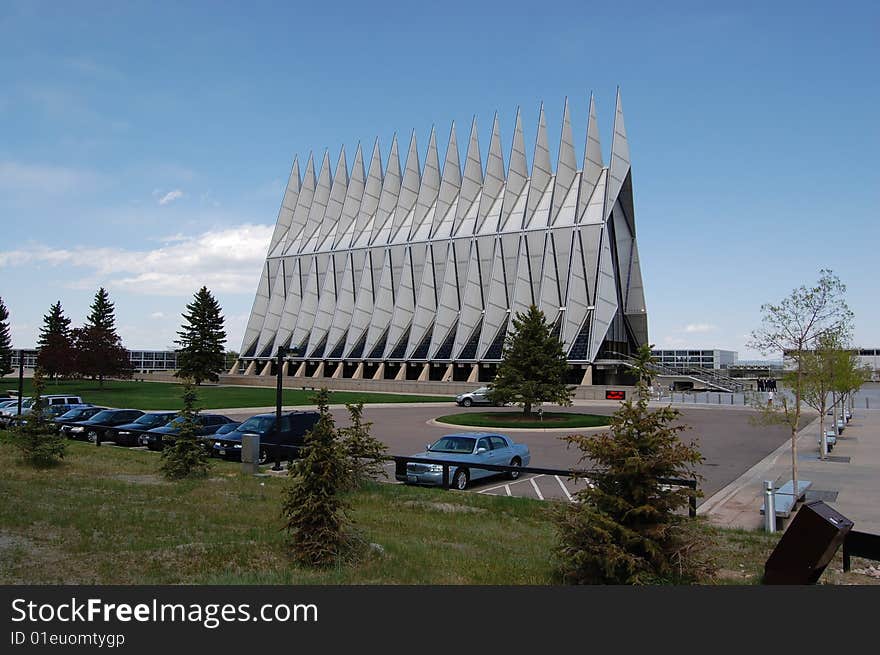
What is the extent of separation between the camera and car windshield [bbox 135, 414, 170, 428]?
25234 millimetres

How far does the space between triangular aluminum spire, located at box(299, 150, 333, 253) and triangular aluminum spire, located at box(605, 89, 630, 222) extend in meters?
38.7

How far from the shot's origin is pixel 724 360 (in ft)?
574

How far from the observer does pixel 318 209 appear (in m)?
86.9

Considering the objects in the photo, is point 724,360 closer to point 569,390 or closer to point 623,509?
Answer: point 569,390

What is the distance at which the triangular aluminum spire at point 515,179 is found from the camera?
6938cm

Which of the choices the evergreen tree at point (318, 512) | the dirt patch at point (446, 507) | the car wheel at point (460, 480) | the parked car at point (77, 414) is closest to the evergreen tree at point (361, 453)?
the car wheel at point (460, 480)

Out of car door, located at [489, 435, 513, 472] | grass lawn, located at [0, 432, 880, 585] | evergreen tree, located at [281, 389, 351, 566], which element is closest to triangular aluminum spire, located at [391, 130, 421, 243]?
car door, located at [489, 435, 513, 472]

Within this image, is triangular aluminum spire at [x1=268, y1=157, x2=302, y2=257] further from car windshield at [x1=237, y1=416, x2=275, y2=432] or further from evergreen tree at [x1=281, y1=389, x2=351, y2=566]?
evergreen tree at [x1=281, y1=389, x2=351, y2=566]

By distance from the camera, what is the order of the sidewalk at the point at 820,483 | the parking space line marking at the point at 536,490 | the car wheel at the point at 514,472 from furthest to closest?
1. the car wheel at the point at 514,472
2. the parking space line marking at the point at 536,490
3. the sidewalk at the point at 820,483

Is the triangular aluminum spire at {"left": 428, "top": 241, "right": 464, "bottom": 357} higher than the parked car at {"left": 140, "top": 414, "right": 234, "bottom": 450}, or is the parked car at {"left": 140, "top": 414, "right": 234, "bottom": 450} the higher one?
the triangular aluminum spire at {"left": 428, "top": 241, "right": 464, "bottom": 357}

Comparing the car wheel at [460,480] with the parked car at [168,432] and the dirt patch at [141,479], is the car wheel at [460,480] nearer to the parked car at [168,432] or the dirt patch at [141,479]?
the dirt patch at [141,479]

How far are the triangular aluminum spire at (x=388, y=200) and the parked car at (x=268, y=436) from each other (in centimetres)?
5589

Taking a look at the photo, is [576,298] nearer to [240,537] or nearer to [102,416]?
[102,416]
